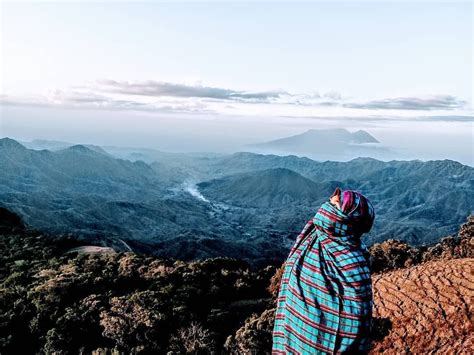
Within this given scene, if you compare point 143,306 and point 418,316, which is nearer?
point 418,316

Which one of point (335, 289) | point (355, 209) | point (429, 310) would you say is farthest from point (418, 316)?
point (355, 209)

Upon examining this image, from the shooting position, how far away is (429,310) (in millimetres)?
7828

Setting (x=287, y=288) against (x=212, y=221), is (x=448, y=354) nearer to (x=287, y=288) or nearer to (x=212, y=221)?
(x=287, y=288)

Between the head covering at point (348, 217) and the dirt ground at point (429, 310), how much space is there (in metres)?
4.91

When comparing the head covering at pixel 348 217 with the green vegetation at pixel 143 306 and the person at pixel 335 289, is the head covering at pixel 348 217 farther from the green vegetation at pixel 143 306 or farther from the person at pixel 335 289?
the green vegetation at pixel 143 306

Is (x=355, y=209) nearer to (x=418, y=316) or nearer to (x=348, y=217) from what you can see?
(x=348, y=217)

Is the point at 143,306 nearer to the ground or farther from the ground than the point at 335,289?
nearer to the ground

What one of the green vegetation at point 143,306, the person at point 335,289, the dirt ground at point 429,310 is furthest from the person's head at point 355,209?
the green vegetation at point 143,306

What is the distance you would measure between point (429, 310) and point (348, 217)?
5.62m

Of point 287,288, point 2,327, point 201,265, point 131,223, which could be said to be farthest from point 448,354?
point 131,223

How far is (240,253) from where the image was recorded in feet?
312

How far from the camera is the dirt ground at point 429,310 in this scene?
23.9ft

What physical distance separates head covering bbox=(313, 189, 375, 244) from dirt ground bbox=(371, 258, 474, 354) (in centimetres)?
491

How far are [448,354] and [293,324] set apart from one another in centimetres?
486
